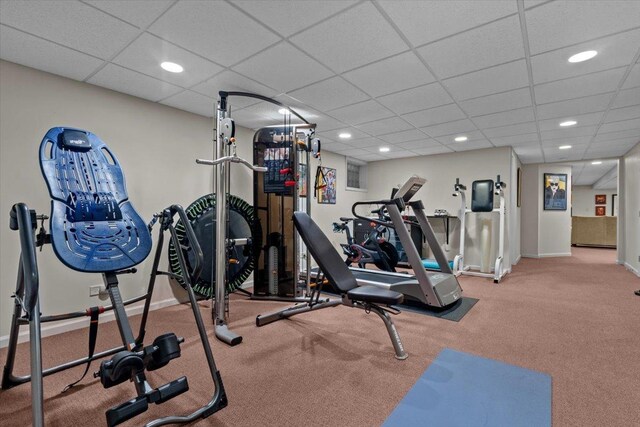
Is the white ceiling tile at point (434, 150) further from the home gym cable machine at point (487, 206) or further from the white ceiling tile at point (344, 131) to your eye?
the white ceiling tile at point (344, 131)

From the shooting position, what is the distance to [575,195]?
12.9m

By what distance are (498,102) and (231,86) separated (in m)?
3.00

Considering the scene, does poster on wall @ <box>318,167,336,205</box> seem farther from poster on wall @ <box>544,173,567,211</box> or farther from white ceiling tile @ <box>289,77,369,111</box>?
poster on wall @ <box>544,173,567,211</box>

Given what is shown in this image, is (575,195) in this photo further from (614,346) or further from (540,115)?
(614,346)

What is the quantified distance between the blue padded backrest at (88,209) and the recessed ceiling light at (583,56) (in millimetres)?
3539

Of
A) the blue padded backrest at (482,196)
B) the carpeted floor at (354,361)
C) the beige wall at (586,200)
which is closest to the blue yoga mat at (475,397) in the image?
the carpeted floor at (354,361)

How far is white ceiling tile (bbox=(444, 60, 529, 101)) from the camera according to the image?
2.71m

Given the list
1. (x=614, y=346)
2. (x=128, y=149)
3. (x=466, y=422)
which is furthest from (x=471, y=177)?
(x=128, y=149)

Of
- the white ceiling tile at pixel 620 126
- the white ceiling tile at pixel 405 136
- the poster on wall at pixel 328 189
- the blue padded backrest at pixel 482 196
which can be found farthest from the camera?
the poster on wall at pixel 328 189

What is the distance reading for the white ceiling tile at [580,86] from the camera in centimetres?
281

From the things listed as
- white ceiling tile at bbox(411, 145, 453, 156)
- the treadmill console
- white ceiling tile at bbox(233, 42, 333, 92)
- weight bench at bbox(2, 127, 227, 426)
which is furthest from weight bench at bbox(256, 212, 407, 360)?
white ceiling tile at bbox(411, 145, 453, 156)

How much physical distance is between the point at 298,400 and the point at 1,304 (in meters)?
2.70

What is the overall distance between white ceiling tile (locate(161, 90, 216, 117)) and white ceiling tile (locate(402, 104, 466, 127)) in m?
2.49

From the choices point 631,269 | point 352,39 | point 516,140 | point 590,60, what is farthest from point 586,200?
point 352,39
